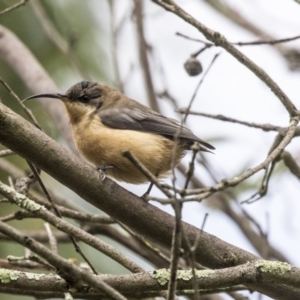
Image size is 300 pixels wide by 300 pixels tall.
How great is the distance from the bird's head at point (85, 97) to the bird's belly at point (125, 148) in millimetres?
451

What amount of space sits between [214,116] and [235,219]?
64.9 inches

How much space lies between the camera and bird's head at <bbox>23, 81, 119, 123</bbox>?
548 cm

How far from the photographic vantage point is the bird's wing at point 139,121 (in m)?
5.09

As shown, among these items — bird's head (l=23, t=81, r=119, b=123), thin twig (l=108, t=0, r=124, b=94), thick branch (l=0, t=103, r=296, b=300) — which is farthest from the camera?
thin twig (l=108, t=0, r=124, b=94)

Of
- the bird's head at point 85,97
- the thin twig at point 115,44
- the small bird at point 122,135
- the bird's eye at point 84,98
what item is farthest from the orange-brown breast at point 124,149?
the thin twig at point 115,44

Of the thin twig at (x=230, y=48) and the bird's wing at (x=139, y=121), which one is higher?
the bird's wing at (x=139, y=121)

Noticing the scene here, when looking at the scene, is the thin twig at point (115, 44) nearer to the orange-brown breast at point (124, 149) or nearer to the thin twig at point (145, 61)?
the thin twig at point (145, 61)

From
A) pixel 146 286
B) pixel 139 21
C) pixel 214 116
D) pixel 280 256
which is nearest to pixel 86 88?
pixel 139 21

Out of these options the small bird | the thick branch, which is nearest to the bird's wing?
the small bird

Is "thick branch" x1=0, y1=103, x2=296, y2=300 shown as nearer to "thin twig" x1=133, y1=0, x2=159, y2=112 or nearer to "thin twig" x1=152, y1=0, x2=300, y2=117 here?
"thin twig" x1=152, y1=0, x2=300, y2=117

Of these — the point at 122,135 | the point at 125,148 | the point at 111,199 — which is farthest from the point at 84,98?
the point at 111,199

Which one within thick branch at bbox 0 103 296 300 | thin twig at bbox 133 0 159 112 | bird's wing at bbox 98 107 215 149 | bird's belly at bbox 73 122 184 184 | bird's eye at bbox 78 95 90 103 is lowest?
thick branch at bbox 0 103 296 300

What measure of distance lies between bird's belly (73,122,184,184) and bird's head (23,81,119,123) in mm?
451

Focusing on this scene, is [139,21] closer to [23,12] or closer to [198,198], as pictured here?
[23,12]
